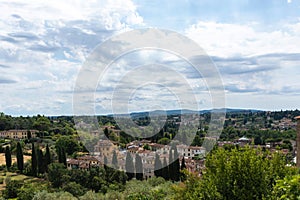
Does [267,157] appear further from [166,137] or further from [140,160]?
[166,137]

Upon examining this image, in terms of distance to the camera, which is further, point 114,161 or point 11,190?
point 114,161

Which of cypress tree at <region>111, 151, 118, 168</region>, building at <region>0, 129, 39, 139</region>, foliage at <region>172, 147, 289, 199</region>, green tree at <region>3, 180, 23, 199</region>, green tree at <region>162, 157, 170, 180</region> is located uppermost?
foliage at <region>172, 147, 289, 199</region>

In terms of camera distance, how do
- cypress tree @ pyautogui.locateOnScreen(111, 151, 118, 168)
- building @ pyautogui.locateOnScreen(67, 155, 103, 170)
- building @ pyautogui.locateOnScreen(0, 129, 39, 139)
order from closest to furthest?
1. cypress tree @ pyautogui.locateOnScreen(111, 151, 118, 168)
2. building @ pyautogui.locateOnScreen(67, 155, 103, 170)
3. building @ pyautogui.locateOnScreen(0, 129, 39, 139)

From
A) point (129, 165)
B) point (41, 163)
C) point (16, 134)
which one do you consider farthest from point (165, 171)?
point (16, 134)

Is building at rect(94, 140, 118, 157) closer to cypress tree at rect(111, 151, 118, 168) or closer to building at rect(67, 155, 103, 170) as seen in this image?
cypress tree at rect(111, 151, 118, 168)

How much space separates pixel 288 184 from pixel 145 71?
28.2 feet

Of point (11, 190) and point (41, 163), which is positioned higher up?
point (41, 163)

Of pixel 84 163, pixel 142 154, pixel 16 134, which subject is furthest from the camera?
pixel 16 134

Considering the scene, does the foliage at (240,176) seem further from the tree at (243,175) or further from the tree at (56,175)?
the tree at (56,175)

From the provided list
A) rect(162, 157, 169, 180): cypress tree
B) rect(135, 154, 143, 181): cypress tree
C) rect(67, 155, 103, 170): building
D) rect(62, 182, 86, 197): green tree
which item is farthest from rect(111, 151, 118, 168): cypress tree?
rect(162, 157, 169, 180): cypress tree

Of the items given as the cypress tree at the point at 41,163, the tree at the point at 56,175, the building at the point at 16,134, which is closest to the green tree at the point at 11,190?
the tree at the point at 56,175

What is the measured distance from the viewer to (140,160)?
22.8m

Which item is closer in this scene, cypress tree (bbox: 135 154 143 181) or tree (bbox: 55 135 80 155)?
cypress tree (bbox: 135 154 143 181)

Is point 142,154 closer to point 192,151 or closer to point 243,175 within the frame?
point 192,151
